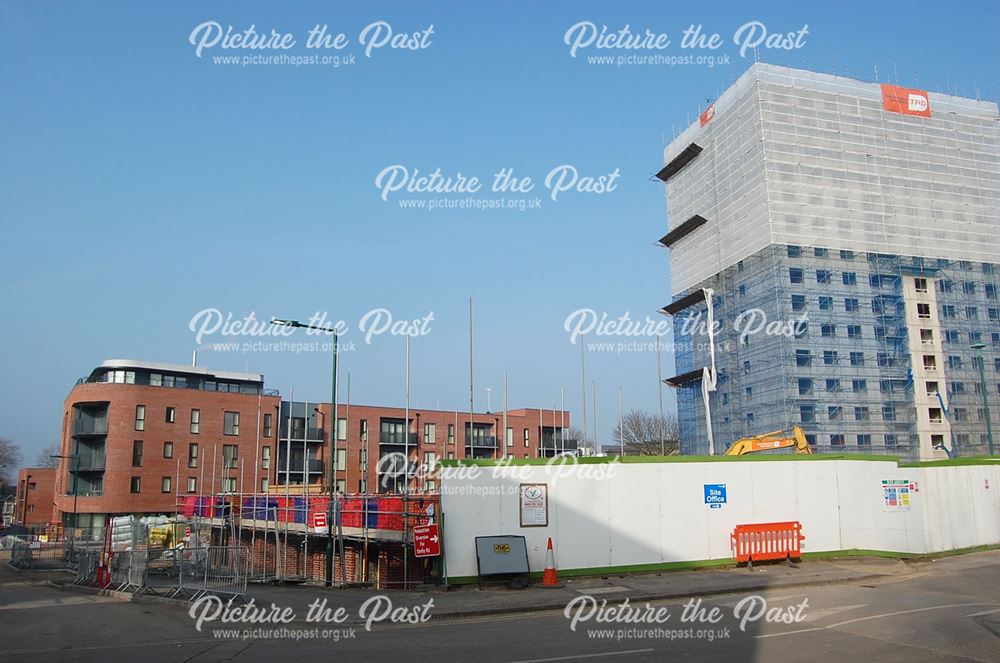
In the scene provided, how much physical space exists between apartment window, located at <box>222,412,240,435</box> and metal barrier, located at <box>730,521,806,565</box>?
56268 millimetres

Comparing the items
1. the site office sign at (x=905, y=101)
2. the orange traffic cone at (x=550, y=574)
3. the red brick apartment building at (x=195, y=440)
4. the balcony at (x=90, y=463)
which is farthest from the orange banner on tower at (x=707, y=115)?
the balcony at (x=90, y=463)

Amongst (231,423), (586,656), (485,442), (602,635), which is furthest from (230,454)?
(586,656)

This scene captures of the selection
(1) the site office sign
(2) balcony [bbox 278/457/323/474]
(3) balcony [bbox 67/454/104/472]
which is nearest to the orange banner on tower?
(1) the site office sign

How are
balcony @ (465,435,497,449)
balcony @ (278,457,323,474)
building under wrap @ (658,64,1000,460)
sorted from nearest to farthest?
building under wrap @ (658,64,1000,460) < balcony @ (278,457,323,474) < balcony @ (465,435,497,449)

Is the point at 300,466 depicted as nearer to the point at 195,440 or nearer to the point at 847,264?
the point at 195,440

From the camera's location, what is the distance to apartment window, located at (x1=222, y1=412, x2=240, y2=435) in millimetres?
70062

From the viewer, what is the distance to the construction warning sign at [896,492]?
81.0ft

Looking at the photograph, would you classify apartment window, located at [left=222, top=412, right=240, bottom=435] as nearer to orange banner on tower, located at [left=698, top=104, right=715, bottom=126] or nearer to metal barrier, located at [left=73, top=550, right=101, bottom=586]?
metal barrier, located at [left=73, top=550, right=101, bottom=586]

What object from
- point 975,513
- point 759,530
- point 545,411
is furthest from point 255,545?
point 545,411

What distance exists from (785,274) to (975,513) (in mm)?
30885

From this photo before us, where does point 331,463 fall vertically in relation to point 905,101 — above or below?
below

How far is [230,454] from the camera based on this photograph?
69438 millimetres

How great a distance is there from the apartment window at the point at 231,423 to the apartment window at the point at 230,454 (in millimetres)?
1247

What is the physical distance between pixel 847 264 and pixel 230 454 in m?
52.1
